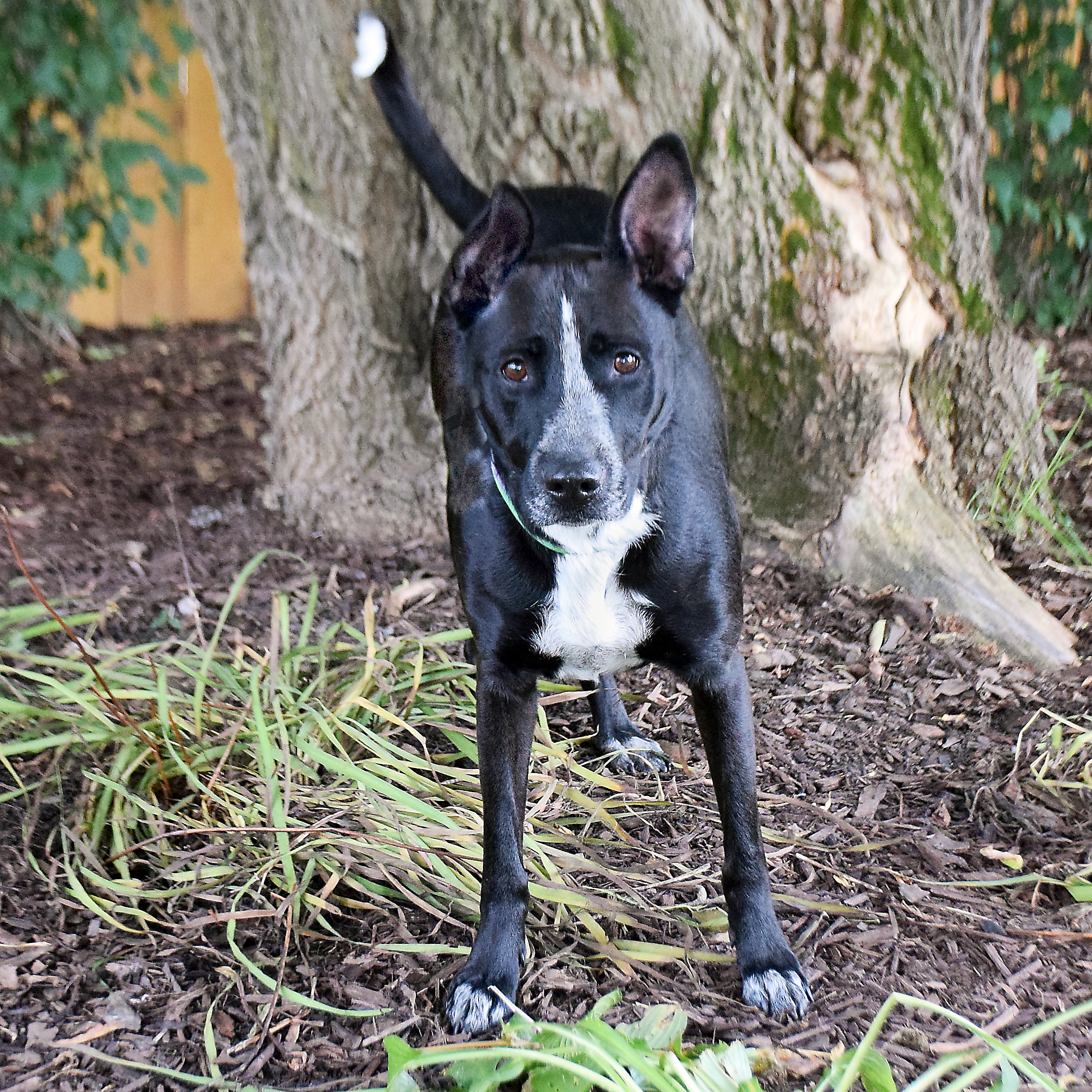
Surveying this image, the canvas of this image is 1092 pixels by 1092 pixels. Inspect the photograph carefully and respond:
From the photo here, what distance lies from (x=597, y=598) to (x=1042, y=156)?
4203 mm

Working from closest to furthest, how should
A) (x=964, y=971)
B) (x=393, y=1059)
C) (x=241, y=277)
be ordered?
(x=393, y=1059)
(x=964, y=971)
(x=241, y=277)

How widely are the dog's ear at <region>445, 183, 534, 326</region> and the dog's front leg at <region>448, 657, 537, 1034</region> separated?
0.69 metres

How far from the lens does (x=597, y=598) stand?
7.01 feet

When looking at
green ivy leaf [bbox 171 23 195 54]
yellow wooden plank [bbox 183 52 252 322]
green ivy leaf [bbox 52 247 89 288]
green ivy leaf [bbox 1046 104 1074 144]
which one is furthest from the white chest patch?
yellow wooden plank [bbox 183 52 252 322]

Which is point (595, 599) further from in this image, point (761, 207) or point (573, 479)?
point (761, 207)

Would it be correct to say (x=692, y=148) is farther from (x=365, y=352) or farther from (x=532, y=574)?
(x=532, y=574)

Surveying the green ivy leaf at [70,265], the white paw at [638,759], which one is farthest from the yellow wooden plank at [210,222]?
the white paw at [638,759]

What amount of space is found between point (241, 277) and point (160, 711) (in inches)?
177

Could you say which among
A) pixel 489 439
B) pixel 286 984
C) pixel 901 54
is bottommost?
pixel 286 984

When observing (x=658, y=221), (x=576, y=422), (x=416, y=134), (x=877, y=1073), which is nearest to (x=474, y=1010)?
(x=877, y=1073)

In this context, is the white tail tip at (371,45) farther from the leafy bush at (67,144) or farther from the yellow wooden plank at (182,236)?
the yellow wooden plank at (182,236)

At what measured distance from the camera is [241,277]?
6.52 m

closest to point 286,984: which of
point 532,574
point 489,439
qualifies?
point 532,574

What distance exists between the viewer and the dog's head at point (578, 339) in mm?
1955
